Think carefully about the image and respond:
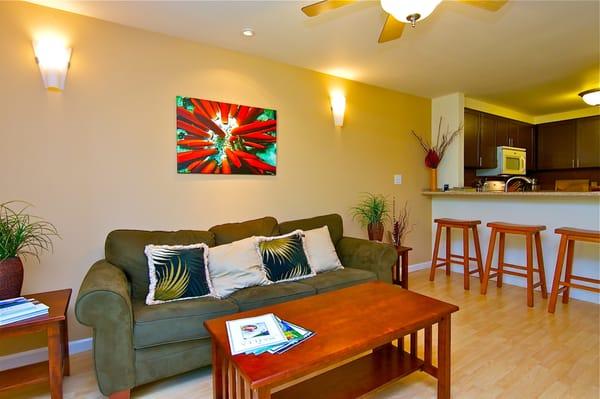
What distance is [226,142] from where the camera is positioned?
2.87 meters

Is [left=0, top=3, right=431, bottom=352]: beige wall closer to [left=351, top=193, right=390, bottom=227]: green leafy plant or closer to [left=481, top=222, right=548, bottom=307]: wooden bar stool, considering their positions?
[left=351, top=193, right=390, bottom=227]: green leafy plant

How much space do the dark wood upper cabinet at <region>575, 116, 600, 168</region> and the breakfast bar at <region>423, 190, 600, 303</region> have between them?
2280 millimetres

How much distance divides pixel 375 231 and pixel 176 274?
7.08 ft

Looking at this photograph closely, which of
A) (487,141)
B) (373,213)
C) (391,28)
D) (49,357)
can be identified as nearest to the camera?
(49,357)

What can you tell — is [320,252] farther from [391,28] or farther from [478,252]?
[478,252]

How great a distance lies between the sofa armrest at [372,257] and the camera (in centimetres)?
279

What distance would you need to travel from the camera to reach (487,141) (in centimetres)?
471

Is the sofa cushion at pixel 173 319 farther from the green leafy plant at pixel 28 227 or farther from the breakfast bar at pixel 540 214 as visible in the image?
the breakfast bar at pixel 540 214

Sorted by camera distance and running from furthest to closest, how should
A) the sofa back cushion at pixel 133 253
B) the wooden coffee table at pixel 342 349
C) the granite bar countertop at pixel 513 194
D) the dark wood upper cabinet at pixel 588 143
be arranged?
the dark wood upper cabinet at pixel 588 143, the granite bar countertop at pixel 513 194, the sofa back cushion at pixel 133 253, the wooden coffee table at pixel 342 349

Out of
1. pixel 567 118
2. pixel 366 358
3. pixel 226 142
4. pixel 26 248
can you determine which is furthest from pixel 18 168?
pixel 567 118

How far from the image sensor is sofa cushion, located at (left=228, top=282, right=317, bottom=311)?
2.08 m

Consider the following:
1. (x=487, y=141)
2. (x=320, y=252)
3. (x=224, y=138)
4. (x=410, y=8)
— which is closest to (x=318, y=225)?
(x=320, y=252)

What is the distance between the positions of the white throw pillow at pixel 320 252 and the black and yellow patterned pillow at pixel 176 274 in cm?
89

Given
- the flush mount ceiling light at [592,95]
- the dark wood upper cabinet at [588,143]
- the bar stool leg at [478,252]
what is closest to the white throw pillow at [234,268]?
the bar stool leg at [478,252]
